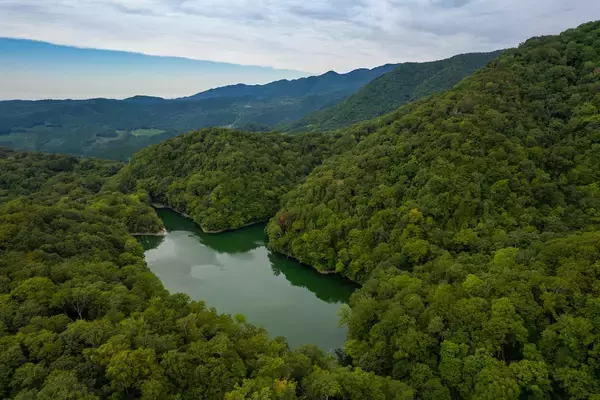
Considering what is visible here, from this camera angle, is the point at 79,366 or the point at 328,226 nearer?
the point at 79,366

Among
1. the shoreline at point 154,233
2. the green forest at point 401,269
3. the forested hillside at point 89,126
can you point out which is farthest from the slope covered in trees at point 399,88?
the shoreline at point 154,233

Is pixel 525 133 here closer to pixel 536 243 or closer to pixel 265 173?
pixel 536 243

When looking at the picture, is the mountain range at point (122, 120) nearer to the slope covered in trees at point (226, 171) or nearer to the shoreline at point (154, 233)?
the slope covered in trees at point (226, 171)

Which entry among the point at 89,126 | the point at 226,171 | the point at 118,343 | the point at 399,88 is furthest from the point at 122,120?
the point at 118,343

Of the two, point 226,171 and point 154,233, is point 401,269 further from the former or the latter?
point 226,171

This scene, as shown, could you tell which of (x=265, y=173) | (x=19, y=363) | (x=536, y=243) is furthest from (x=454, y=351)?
(x=265, y=173)

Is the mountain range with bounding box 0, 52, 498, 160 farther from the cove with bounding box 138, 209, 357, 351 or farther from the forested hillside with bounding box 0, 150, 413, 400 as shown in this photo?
the forested hillside with bounding box 0, 150, 413, 400
